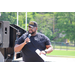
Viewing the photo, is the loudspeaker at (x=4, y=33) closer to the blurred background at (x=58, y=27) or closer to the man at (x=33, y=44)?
the man at (x=33, y=44)

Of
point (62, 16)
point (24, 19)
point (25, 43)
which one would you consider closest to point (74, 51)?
point (62, 16)

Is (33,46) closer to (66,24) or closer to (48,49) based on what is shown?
(48,49)

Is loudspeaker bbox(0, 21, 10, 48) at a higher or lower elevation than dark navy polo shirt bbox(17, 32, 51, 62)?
higher

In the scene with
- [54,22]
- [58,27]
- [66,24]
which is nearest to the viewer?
[66,24]

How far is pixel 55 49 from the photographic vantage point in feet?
66.2

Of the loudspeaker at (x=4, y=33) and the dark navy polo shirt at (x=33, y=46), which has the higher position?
the loudspeaker at (x=4, y=33)

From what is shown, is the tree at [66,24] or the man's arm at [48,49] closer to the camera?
the man's arm at [48,49]

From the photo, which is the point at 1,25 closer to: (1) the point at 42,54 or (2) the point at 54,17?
(1) the point at 42,54

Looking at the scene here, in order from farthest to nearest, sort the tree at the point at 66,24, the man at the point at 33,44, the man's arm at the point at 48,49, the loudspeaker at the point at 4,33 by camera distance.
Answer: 1. the tree at the point at 66,24
2. the man at the point at 33,44
3. the man's arm at the point at 48,49
4. the loudspeaker at the point at 4,33

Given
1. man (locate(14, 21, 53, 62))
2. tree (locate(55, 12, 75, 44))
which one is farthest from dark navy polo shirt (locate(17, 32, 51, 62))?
tree (locate(55, 12, 75, 44))

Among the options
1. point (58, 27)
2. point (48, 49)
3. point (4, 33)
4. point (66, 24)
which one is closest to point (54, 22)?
point (58, 27)

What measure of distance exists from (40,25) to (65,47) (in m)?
4.11

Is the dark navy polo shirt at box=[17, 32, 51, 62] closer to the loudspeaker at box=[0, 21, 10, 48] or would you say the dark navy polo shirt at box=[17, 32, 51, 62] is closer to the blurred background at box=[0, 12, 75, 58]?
the loudspeaker at box=[0, 21, 10, 48]

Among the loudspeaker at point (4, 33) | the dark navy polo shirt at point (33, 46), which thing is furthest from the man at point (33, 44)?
the loudspeaker at point (4, 33)
